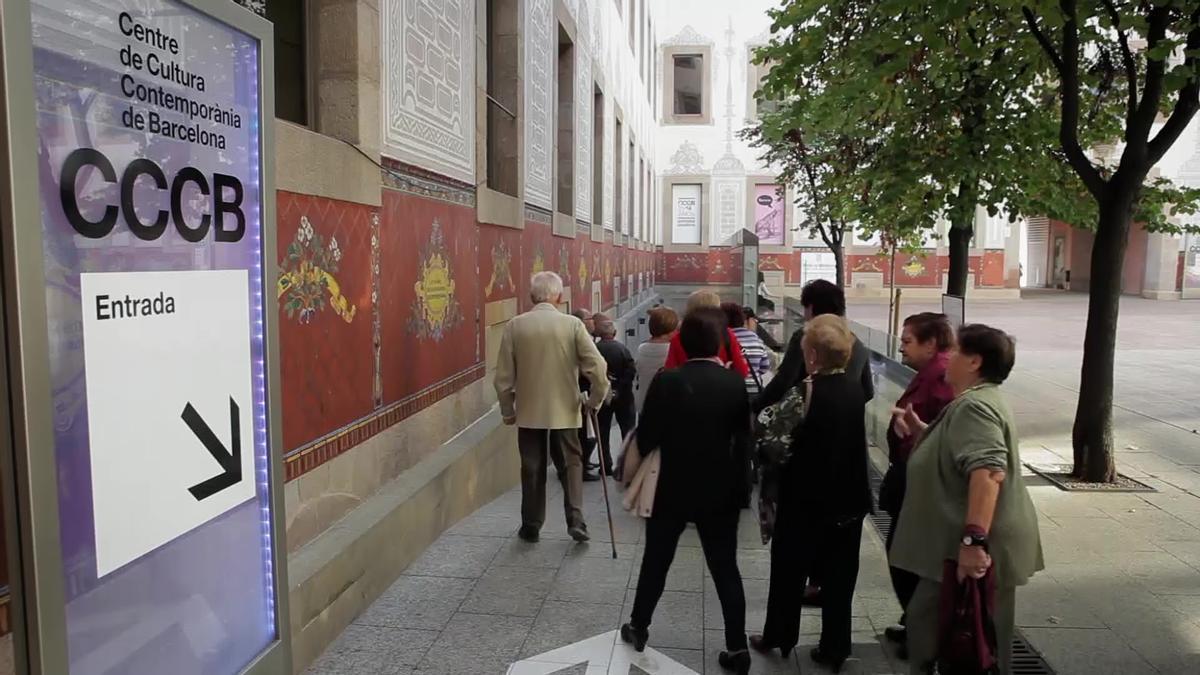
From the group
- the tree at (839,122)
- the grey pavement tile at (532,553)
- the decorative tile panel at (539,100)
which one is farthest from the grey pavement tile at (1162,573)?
the decorative tile panel at (539,100)

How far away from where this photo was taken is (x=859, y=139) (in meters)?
12.7

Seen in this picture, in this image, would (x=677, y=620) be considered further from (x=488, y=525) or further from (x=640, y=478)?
(x=488, y=525)

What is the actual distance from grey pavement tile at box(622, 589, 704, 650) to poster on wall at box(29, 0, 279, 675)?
2.10m

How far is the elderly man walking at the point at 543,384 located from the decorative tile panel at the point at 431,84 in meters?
1.19

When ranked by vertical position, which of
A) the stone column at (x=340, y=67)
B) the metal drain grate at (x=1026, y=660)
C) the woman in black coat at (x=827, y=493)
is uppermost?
the stone column at (x=340, y=67)

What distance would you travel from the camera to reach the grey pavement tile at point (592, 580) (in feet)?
15.4

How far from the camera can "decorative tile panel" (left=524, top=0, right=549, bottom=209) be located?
9203 millimetres

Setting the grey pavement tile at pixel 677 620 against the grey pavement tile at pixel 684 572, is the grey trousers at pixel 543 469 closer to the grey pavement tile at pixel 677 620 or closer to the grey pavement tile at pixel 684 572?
the grey pavement tile at pixel 684 572

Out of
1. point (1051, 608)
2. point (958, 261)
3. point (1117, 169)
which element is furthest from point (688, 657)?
point (958, 261)

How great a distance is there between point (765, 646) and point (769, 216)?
31467 mm

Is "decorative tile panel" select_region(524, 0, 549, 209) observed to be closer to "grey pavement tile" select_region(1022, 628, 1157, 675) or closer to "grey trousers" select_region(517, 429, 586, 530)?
"grey trousers" select_region(517, 429, 586, 530)

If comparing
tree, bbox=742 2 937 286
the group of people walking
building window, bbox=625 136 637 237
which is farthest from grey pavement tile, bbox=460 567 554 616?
building window, bbox=625 136 637 237

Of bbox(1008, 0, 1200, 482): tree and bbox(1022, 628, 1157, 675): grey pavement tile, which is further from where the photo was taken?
bbox(1008, 0, 1200, 482): tree

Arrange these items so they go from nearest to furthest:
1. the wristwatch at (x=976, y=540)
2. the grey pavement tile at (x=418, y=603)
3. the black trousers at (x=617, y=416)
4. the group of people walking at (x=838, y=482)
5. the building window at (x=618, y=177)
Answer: the wristwatch at (x=976, y=540) → the group of people walking at (x=838, y=482) → the grey pavement tile at (x=418, y=603) → the black trousers at (x=617, y=416) → the building window at (x=618, y=177)
